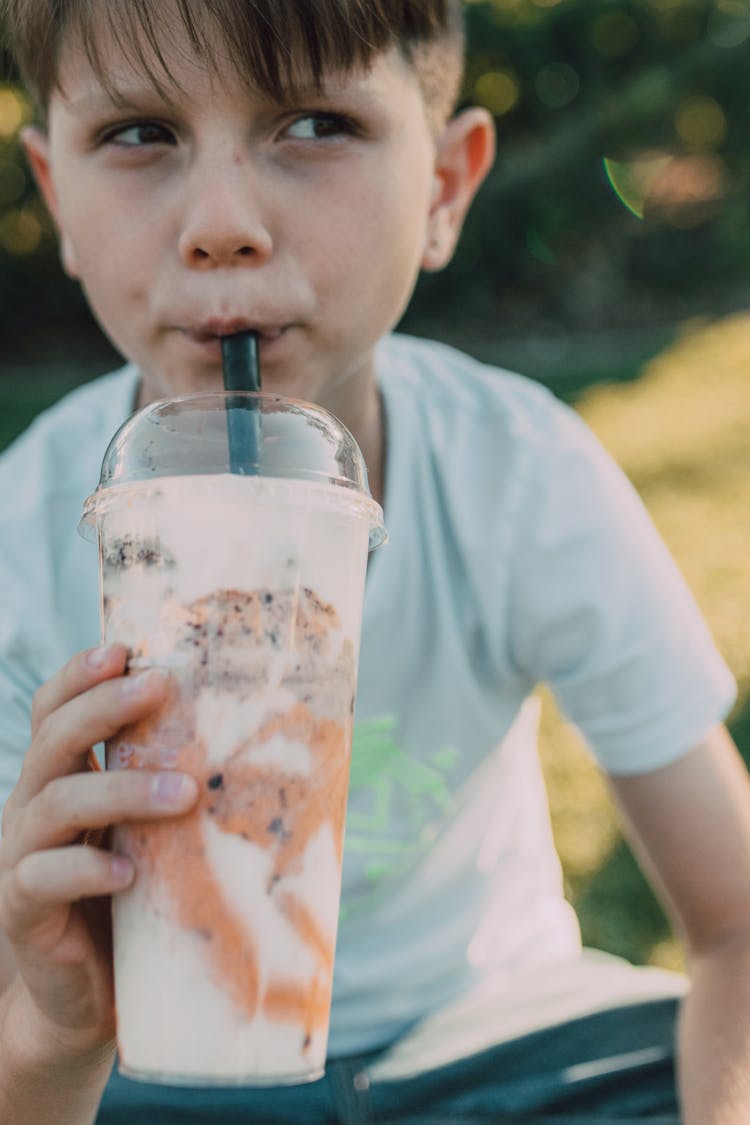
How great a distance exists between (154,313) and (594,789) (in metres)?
1.85

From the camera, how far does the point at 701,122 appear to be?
634 cm

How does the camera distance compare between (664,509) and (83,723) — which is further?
(664,509)

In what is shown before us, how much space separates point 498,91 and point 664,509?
326cm

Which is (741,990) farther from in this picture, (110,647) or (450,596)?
(110,647)

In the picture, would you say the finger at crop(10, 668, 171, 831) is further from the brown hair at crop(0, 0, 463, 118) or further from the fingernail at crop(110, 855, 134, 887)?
the brown hair at crop(0, 0, 463, 118)

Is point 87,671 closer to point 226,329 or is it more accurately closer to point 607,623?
point 226,329

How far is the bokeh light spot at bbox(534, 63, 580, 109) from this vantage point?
6.37m

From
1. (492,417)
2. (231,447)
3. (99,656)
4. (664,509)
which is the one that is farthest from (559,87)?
(99,656)

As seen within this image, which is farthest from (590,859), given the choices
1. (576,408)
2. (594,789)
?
(576,408)

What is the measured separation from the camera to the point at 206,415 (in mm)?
1133

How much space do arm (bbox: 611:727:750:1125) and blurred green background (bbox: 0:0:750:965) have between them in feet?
12.9

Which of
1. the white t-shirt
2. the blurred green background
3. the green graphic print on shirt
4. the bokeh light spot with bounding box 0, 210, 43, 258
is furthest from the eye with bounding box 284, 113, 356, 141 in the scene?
the bokeh light spot with bounding box 0, 210, 43, 258

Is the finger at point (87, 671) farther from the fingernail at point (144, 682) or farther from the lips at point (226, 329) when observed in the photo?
the lips at point (226, 329)

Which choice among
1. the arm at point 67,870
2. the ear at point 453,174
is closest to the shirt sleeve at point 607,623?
the ear at point 453,174
